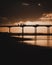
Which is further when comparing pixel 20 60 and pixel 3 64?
pixel 20 60

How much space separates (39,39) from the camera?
320 inches

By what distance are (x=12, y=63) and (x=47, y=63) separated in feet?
1.71

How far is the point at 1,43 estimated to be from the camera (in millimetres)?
7570

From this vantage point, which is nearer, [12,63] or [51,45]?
[12,63]

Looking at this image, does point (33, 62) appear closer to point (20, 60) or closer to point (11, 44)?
point (20, 60)

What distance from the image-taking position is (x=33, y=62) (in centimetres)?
472

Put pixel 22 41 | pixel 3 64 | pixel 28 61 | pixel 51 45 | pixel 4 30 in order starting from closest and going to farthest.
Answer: pixel 3 64
pixel 28 61
pixel 51 45
pixel 22 41
pixel 4 30

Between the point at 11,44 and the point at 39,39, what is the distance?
785 mm

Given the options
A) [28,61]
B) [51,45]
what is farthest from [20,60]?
[51,45]

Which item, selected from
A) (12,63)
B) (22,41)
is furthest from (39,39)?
(12,63)

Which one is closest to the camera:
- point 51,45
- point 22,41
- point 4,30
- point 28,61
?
point 28,61

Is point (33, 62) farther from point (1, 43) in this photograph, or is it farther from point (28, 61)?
point (1, 43)

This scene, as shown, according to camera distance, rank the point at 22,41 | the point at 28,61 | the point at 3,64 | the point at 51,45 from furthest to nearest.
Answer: the point at 22,41, the point at 51,45, the point at 28,61, the point at 3,64

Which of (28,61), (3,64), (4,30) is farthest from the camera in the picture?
(4,30)
